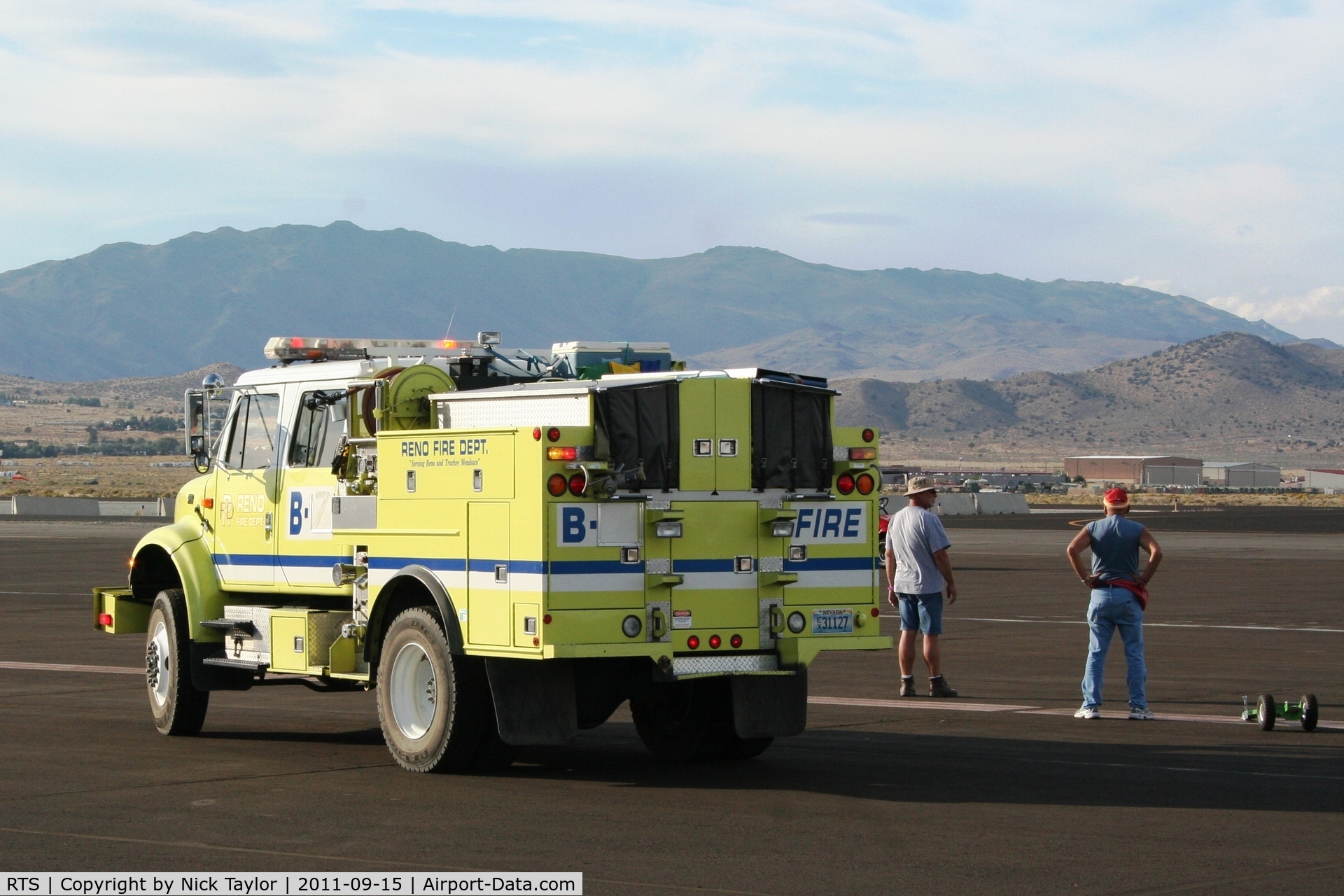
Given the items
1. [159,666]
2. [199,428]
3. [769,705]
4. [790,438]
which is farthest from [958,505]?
[790,438]

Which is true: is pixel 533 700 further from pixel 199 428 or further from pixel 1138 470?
pixel 1138 470

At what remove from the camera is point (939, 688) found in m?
15.4

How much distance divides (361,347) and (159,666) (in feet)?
9.75

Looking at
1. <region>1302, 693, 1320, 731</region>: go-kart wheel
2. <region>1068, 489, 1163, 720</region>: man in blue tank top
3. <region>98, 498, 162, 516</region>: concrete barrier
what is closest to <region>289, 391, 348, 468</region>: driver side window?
<region>1068, 489, 1163, 720</region>: man in blue tank top

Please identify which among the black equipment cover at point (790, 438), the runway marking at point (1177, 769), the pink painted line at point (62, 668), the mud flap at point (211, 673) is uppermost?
the black equipment cover at point (790, 438)

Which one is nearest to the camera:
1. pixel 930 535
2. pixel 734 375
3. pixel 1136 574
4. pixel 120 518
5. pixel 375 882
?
pixel 375 882

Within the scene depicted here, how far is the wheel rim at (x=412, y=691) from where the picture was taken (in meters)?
11.2

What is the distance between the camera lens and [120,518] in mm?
71250

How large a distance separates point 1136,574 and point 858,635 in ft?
12.7

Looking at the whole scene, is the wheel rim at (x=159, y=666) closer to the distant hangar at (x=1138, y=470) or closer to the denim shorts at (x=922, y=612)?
the denim shorts at (x=922, y=612)

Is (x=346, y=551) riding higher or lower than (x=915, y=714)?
higher

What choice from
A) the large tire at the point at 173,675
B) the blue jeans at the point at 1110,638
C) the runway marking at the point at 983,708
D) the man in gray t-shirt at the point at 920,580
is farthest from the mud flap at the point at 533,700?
the man in gray t-shirt at the point at 920,580

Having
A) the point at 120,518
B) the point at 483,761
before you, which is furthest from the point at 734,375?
the point at 120,518

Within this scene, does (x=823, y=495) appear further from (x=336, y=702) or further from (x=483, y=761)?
(x=336, y=702)
